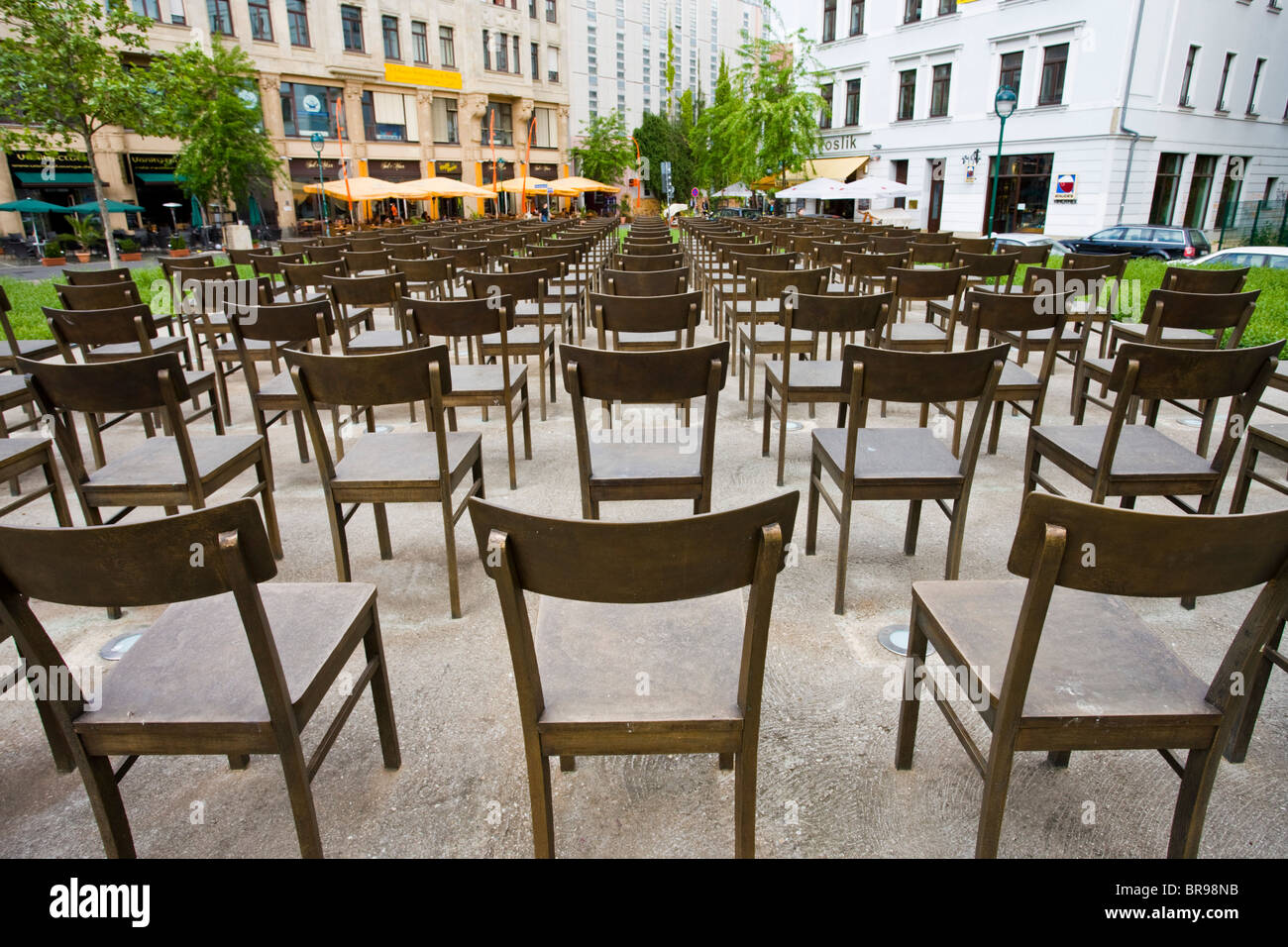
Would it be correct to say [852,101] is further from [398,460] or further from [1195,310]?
[398,460]

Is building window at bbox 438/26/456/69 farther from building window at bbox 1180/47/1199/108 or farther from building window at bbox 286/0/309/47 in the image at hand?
building window at bbox 1180/47/1199/108

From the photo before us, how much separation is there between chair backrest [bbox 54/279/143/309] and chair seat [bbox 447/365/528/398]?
2554 millimetres

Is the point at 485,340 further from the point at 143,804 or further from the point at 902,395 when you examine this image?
the point at 143,804

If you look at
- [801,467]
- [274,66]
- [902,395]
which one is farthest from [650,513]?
[274,66]

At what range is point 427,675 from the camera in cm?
252

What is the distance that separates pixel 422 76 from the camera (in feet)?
122

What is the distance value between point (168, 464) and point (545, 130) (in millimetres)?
46770

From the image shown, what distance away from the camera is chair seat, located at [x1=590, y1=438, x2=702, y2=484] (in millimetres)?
2873

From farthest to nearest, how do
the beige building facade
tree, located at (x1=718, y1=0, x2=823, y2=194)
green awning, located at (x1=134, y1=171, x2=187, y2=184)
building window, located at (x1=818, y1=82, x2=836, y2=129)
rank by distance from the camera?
1. building window, located at (x1=818, y1=82, x2=836, y2=129)
2. green awning, located at (x1=134, y1=171, x2=187, y2=184)
3. the beige building facade
4. tree, located at (x1=718, y1=0, x2=823, y2=194)

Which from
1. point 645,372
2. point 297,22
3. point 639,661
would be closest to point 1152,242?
point 645,372

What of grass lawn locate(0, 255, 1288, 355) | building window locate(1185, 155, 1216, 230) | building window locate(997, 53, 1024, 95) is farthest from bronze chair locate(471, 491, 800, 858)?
building window locate(1185, 155, 1216, 230)

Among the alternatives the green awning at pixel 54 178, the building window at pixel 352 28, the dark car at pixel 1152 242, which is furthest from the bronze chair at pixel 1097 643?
the building window at pixel 352 28

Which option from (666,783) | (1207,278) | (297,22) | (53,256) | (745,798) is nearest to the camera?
(745,798)
